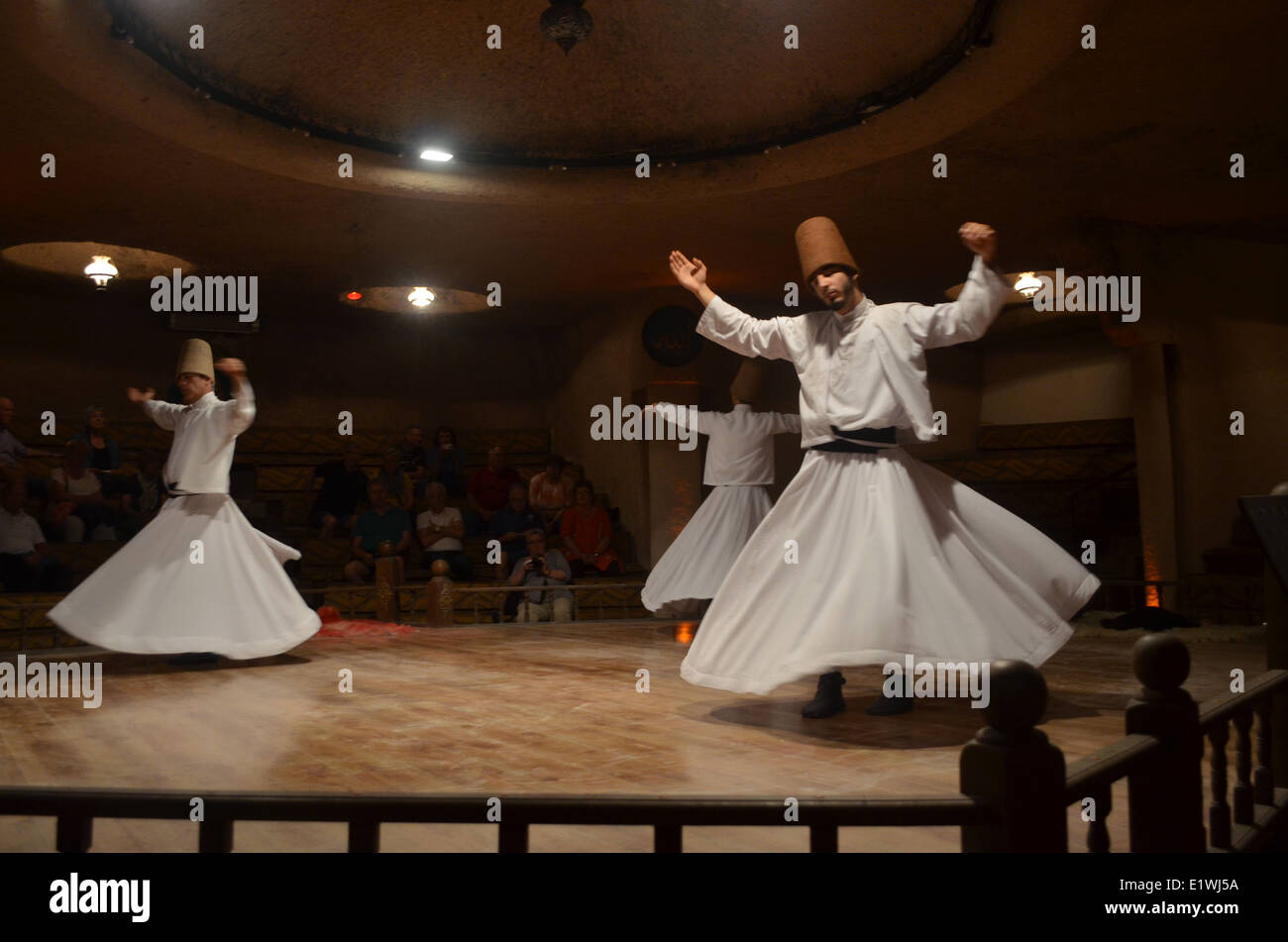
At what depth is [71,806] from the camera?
1.58 m

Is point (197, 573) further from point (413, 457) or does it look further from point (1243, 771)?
point (413, 457)

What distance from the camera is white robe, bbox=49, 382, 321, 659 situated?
18.1ft

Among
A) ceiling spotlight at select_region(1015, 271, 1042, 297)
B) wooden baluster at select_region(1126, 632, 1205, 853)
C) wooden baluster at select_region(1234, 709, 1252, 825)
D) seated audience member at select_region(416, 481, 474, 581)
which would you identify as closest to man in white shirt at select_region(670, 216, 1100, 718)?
wooden baluster at select_region(1234, 709, 1252, 825)

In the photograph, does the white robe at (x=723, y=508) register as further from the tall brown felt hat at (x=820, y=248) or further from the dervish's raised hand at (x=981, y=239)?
the dervish's raised hand at (x=981, y=239)

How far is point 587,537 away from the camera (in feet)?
32.0

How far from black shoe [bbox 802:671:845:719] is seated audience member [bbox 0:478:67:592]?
20.4 ft

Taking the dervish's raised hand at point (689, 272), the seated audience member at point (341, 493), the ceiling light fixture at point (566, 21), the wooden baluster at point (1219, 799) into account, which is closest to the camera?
the wooden baluster at point (1219, 799)

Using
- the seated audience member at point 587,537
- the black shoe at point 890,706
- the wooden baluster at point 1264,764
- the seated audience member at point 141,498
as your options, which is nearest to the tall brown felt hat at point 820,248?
the black shoe at point 890,706

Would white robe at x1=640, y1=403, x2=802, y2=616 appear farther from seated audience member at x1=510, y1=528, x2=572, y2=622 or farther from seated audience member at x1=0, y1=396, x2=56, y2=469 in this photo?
seated audience member at x1=0, y1=396, x2=56, y2=469

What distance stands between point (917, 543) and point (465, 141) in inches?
201

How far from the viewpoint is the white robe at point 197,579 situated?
18.1ft
